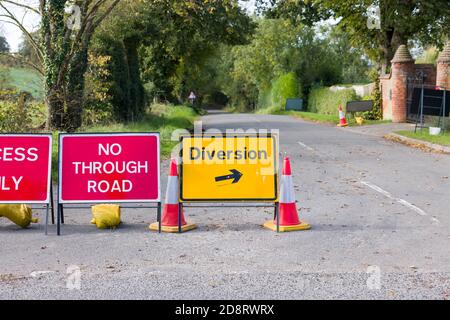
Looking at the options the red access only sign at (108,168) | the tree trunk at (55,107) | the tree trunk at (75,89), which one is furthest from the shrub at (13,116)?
the red access only sign at (108,168)

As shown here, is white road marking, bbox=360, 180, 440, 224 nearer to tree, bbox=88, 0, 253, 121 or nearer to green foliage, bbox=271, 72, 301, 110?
tree, bbox=88, 0, 253, 121

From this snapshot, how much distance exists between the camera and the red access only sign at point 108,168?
8.06m

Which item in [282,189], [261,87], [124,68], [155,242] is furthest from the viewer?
[261,87]

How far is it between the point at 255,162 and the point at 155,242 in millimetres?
1806

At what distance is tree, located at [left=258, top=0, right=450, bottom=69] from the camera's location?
2859cm

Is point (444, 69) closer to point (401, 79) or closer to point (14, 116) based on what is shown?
point (401, 79)

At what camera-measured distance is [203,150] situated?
8180 millimetres

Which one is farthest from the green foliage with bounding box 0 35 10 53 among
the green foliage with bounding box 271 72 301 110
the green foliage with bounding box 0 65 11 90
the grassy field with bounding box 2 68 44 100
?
the green foliage with bounding box 271 72 301 110

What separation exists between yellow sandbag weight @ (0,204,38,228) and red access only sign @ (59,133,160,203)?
0.58 meters

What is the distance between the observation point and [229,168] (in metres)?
8.20

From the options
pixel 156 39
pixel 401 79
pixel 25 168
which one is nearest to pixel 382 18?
pixel 401 79

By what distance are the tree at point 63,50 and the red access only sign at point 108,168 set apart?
41.3 ft
